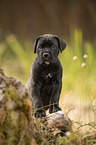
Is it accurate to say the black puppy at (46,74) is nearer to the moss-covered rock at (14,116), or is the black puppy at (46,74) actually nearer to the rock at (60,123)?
the rock at (60,123)

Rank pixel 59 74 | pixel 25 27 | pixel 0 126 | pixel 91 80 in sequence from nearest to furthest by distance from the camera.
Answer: pixel 0 126, pixel 59 74, pixel 91 80, pixel 25 27

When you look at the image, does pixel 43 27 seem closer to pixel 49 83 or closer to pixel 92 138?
pixel 49 83

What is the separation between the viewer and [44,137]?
6.77ft

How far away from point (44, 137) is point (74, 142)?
0.95 ft

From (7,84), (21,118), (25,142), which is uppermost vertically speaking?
(7,84)

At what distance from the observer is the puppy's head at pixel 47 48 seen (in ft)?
8.10

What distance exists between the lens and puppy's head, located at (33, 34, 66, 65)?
8.10 ft

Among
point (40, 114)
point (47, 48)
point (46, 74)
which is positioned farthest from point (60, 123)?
point (47, 48)

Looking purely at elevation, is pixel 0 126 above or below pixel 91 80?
below

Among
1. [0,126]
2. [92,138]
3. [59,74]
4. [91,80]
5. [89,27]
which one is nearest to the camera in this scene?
[0,126]

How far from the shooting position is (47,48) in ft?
8.27

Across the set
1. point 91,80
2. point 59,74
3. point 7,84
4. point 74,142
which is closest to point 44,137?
point 74,142

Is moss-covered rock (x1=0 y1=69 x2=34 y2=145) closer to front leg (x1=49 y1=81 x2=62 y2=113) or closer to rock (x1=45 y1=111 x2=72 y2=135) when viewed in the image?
rock (x1=45 y1=111 x2=72 y2=135)

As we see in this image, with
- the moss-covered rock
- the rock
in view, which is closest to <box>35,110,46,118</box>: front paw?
the rock
